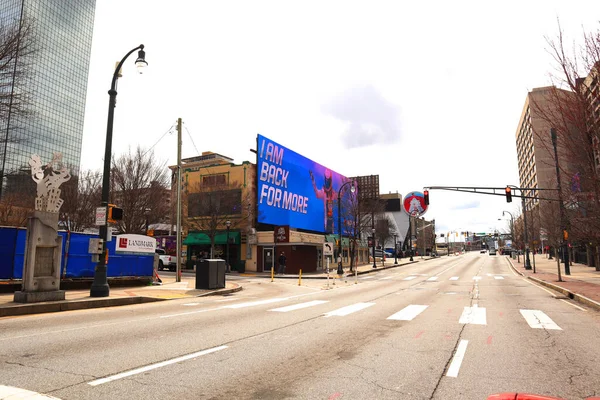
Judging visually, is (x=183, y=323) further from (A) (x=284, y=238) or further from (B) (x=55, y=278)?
(A) (x=284, y=238)

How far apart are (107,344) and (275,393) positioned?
4049mm

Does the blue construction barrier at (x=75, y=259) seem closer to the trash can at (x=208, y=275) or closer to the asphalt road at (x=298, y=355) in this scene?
the trash can at (x=208, y=275)

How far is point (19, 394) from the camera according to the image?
4270 millimetres

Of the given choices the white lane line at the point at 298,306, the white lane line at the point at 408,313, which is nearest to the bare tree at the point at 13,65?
the white lane line at the point at 298,306

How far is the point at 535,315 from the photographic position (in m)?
11.4

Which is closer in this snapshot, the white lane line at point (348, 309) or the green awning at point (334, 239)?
the white lane line at point (348, 309)

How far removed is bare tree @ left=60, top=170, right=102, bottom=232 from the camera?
106 ft

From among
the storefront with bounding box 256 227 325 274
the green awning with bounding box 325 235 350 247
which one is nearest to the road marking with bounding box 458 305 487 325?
the storefront with bounding box 256 227 325 274

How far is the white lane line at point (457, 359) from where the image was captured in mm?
5440

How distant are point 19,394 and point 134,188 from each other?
28.9m

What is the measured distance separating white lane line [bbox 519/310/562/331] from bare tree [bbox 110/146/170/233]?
27852 millimetres

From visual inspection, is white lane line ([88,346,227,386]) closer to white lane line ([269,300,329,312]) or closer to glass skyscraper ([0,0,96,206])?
white lane line ([269,300,329,312])

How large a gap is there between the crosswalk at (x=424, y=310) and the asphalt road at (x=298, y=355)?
9 centimetres

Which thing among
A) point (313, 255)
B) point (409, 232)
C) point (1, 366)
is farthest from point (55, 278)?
point (409, 232)
